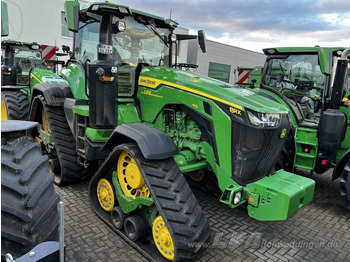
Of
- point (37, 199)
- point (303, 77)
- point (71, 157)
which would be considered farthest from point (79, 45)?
point (303, 77)

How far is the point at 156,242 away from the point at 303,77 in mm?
4271

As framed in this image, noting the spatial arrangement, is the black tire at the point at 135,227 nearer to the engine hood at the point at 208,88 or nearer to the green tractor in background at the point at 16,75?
the engine hood at the point at 208,88

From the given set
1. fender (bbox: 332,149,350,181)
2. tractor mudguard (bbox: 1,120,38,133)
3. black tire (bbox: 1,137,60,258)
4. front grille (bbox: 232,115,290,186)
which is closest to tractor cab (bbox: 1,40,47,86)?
tractor mudguard (bbox: 1,120,38,133)

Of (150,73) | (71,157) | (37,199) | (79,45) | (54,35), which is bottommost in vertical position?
(71,157)

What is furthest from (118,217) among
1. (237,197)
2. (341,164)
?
(341,164)

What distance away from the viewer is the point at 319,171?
495 cm

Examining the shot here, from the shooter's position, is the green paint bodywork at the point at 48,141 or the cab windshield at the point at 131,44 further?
the green paint bodywork at the point at 48,141

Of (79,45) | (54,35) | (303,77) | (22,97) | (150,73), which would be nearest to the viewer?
(150,73)

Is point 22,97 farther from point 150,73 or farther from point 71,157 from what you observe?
point 150,73

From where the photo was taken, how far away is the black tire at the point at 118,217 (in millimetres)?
3348

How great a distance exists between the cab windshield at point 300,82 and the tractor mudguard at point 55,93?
12.6 ft

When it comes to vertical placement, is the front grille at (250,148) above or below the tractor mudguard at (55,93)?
below

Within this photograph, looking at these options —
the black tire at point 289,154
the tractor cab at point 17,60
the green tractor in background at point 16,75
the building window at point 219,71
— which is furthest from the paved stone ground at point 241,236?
the building window at point 219,71

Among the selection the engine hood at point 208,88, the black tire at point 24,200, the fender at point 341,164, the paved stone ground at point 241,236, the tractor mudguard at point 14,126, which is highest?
the engine hood at point 208,88
